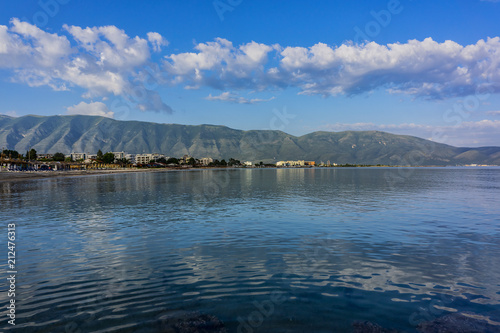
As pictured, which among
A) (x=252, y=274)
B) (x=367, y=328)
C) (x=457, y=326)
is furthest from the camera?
(x=252, y=274)

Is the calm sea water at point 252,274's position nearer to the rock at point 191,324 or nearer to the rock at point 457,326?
the rock at point 191,324

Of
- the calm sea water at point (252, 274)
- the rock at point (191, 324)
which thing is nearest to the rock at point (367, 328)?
the calm sea water at point (252, 274)

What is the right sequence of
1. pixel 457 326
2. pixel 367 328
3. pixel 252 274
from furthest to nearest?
pixel 252 274, pixel 457 326, pixel 367 328

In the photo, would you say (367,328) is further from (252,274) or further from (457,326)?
(252,274)

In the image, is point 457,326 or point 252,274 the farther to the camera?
point 252,274

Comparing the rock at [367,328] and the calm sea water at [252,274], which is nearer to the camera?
the rock at [367,328]

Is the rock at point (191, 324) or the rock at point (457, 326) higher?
the rock at point (191, 324)

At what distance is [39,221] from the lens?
93.8 ft

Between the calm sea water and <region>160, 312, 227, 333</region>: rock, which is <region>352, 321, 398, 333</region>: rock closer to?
the calm sea water

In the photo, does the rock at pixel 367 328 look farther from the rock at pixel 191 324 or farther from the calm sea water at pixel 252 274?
the rock at pixel 191 324

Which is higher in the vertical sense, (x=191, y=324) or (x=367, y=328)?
(x=191, y=324)

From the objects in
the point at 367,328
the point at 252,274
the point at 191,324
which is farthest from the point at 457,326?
the point at 191,324

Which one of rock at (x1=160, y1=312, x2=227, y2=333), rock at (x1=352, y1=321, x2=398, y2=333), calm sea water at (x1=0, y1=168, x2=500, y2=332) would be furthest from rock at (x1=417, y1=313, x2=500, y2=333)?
rock at (x1=160, y1=312, x2=227, y2=333)

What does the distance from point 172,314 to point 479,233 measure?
85.0ft
